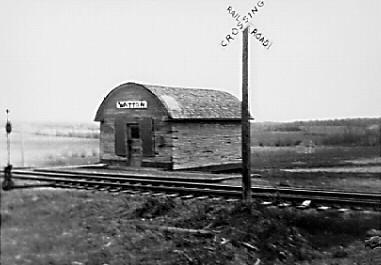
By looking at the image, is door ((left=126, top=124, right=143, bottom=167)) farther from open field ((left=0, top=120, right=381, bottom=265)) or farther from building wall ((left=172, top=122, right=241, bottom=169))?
open field ((left=0, top=120, right=381, bottom=265))

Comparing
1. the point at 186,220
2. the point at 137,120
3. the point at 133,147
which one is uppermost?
the point at 137,120

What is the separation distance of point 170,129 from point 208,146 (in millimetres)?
488

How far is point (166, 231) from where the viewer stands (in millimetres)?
1443

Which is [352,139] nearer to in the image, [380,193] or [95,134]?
[380,193]

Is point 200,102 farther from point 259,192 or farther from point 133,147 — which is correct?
point 259,192

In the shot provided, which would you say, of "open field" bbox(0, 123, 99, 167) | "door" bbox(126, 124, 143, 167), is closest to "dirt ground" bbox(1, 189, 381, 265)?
"open field" bbox(0, 123, 99, 167)

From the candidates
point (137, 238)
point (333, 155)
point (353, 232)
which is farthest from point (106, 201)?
point (353, 232)

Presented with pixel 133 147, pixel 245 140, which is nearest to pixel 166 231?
pixel 245 140

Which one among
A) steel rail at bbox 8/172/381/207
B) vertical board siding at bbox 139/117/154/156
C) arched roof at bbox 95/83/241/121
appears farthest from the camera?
vertical board siding at bbox 139/117/154/156

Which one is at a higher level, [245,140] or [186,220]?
[245,140]

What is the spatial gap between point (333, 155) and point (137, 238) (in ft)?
4.45

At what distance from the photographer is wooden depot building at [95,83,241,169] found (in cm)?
201

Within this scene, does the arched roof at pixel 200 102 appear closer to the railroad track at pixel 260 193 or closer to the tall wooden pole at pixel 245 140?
the tall wooden pole at pixel 245 140

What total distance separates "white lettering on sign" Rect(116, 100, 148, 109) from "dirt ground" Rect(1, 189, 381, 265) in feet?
1.38
